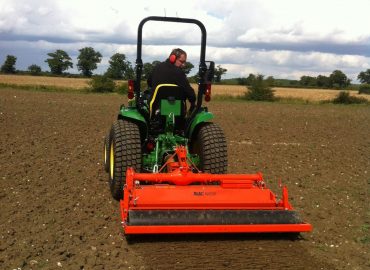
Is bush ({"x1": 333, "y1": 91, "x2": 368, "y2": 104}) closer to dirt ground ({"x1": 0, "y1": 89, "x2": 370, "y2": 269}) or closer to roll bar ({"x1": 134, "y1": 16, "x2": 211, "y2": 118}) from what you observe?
dirt ground ({"x1": 0, "y1": 89, "x2": 370, "y2": 269})

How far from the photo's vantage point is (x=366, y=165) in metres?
9.30

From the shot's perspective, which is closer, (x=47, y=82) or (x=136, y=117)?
(x=136, y=117)

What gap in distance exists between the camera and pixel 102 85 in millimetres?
33875

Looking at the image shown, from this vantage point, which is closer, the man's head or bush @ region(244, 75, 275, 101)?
the man's head

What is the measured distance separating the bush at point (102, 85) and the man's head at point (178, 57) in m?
27.9

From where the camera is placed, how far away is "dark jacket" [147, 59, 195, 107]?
626 centimetres

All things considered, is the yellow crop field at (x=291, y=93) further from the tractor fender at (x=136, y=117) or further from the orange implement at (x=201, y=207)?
the orange implement at (x=201, y=207)

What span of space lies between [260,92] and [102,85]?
34.1 feet

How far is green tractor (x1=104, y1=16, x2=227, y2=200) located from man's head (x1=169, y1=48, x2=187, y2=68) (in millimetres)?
325

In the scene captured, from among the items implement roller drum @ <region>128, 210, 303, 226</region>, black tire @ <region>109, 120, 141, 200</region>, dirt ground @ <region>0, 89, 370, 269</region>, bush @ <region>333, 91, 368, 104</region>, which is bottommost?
bush @ <region>333, 91, 368, 104</region>

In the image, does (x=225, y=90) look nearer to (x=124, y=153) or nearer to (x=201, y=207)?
(x=124, y=153)

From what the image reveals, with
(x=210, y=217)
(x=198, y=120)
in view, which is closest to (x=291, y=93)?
(x=198, y=120)

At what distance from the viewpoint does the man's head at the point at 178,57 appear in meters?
6.34

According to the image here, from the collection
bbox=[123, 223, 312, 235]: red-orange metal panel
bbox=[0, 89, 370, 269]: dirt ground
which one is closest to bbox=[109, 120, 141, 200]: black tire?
bbox=[0, 89, 370, 269]: dirt ground
